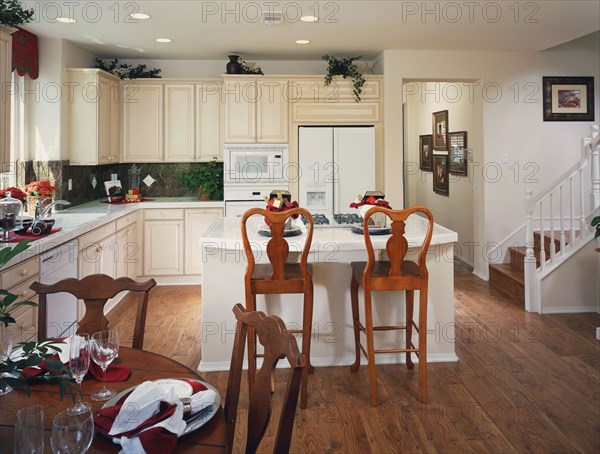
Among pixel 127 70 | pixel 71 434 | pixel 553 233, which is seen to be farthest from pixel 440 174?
pixel 71 434

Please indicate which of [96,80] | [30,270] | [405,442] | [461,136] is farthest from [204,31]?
[405,442]

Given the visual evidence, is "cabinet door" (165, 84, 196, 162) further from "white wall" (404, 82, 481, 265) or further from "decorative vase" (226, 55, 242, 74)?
"white wall" (404, 82, 481, 265)

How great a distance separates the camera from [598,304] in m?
4.97

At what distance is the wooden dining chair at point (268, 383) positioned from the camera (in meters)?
1.25

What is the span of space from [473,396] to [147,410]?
8.05 ft

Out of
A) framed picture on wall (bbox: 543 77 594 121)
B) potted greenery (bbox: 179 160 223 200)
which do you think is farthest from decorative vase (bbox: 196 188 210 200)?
framed picture on wall (bbox: 543 77 594 121)

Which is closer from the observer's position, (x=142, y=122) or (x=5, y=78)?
(x=5, y=78)

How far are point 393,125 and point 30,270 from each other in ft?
13.2

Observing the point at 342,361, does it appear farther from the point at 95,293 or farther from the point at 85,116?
the point at 85,116

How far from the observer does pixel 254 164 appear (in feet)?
19.8

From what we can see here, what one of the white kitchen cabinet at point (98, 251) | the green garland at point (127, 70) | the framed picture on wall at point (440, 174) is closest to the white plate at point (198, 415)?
the white kitchen cabinet at point (98, 251)

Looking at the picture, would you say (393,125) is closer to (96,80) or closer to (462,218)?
(462,218)

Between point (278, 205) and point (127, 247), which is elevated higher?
point (278, 205)

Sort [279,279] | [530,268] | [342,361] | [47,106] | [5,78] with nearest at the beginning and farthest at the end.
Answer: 1. [279,279]
2. [342,361]
3. [5,78]
4. [530,268]
5. [47,106]
